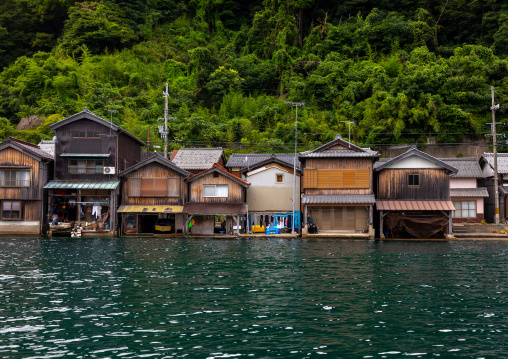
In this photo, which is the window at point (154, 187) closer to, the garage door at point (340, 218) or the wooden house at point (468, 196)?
the garage door at point (340, 218)

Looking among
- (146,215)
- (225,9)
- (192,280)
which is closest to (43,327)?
(192,280)

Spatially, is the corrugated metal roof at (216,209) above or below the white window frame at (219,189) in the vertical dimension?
below

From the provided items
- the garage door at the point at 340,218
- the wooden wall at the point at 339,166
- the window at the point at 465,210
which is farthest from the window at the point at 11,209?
the window at the point at 465,210

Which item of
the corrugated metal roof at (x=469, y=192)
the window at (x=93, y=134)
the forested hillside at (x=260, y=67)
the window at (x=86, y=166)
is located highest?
the forested hillside at (x=260, y=67)

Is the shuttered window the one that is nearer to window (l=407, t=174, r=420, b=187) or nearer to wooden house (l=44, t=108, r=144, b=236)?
window (l=407, t=174, r=420, b=187)

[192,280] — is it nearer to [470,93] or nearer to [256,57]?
[470,93]

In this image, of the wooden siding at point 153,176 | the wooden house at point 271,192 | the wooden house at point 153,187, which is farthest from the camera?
the wooden house at point 271,192

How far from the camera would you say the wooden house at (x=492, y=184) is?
52438mm

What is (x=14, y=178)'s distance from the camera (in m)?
47.2

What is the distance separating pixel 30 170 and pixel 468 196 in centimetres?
4586

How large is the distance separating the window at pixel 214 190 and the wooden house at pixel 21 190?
16014mm

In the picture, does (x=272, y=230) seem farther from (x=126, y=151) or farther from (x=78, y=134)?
(x=78, y=134)

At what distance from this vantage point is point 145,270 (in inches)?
999

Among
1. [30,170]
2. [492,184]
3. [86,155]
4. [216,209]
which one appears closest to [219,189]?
[216,209]
